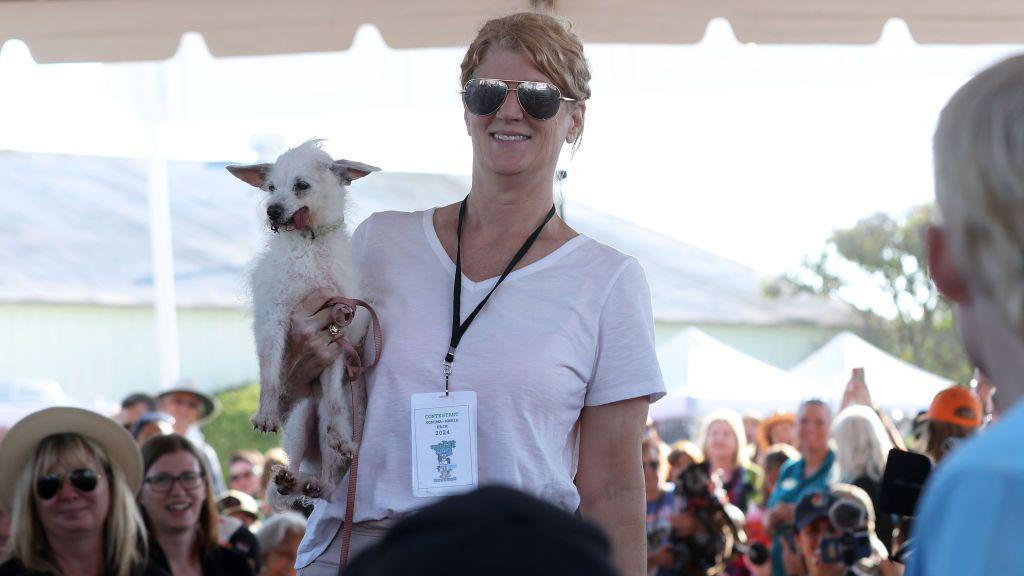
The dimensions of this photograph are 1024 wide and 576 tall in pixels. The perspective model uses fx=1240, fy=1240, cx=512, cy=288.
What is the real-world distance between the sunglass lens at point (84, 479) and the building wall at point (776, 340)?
3769 centimetres

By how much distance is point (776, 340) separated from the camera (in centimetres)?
4319

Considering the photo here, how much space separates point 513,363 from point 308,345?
17.5 inches

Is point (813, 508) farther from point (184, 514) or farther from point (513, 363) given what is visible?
point (513, 363)

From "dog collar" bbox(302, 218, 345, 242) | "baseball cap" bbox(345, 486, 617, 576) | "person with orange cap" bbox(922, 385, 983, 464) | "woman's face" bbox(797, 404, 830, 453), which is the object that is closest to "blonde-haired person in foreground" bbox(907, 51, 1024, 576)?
"baseball cap" bbox(345, 486, 617, 576)

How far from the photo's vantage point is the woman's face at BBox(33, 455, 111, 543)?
4352 mm

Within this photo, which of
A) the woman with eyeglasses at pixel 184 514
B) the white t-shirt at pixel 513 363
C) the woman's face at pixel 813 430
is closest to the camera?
the white t-shirt at pixel 513 363

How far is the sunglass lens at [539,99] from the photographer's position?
8.22ft

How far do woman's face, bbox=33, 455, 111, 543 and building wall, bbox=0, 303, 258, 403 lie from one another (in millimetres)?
30488

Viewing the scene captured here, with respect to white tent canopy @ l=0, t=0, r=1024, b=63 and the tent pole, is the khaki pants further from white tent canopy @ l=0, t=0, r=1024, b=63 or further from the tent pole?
the tent pole

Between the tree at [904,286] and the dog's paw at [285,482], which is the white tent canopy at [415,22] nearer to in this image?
the dog's paw at [285,482]

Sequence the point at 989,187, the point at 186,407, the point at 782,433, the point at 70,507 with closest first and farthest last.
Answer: the point at 989,187 → the point at 70,507 → the point at 186,407 → the point at 782,433

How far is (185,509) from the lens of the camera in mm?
5109

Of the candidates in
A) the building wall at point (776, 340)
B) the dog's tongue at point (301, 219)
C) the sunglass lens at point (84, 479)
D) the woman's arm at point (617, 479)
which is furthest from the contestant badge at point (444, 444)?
the building wall at point (776, 340)

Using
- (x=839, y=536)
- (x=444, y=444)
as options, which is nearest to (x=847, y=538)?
(x=839, y=536)
